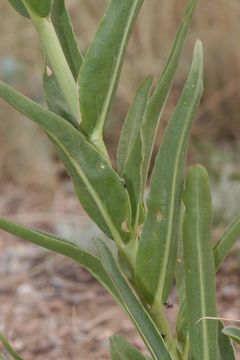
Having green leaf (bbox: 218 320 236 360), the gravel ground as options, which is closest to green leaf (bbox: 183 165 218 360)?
green leaf (bbox: 218 320 236 360)

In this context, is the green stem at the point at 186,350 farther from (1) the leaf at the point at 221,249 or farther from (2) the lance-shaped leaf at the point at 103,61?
(2) the lance-shaped leaf at the point at 103,61

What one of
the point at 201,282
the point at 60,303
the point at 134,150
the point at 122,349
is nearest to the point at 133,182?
the point at 134,150

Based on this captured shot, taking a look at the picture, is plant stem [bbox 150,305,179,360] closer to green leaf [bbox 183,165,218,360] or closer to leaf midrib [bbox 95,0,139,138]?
green leaf [bbox 183,165,218,360]

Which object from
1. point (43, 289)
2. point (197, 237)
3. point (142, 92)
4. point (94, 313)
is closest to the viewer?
point (197, 237)

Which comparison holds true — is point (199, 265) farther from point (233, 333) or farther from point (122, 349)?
point (122, 349)

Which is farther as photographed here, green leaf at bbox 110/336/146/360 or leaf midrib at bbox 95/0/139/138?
green leaf at bbox 110/336/146/360

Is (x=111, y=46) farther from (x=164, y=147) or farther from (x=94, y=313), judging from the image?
(x=94, y=313)

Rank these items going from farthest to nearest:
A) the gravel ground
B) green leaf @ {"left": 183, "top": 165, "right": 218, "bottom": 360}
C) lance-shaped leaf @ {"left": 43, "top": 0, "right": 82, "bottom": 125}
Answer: the gravel ground, lance-shaped leaf @ {"left": 43, "top": 0, "right": 82, "bottom": 125}, green leaf @ {"left": 183, "top": 165, "right": 218, "bottom": 360}

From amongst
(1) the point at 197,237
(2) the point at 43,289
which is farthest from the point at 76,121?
(2) the point at 43,289
